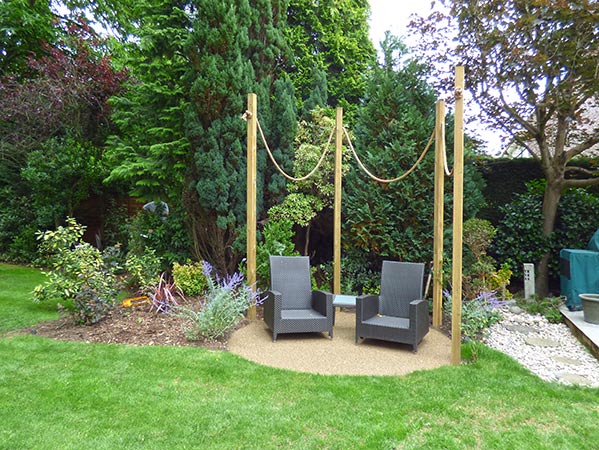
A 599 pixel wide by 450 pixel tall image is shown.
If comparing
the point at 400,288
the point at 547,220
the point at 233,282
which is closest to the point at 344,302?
the point at 400,288

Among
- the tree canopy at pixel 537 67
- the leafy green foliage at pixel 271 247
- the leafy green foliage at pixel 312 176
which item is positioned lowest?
the leafy green foliage at pixel 271 247

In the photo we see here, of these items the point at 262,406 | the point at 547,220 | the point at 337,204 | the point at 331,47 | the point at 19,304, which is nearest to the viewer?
the point at 262,406

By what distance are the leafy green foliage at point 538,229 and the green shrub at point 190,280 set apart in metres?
5.37

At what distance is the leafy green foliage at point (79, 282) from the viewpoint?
16.4ft

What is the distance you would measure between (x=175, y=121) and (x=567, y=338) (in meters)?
7.08

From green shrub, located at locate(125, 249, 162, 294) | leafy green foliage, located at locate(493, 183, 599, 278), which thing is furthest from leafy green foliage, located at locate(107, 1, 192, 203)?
leafy green foliage, located at locate(493, 183, 599, 278)

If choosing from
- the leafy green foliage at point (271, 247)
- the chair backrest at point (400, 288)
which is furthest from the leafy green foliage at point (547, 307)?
the leafy green foliage at point (271, 247)

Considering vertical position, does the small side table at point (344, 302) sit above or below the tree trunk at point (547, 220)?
below

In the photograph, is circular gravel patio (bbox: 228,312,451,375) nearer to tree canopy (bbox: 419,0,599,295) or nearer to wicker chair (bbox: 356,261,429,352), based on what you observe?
wicker chair (bbox: 356,261,429,352)

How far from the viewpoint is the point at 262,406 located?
3023mm

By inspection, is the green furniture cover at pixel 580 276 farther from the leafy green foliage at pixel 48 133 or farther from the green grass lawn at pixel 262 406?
the leafy green foliage at pixel 48 133

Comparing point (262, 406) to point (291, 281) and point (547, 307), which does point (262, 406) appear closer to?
point (291, 281)

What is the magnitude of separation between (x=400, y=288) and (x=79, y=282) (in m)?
4.15

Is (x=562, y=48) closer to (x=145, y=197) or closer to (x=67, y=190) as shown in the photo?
(x=145, y=197)
